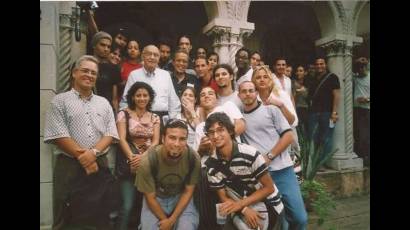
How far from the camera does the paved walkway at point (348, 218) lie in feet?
10.5

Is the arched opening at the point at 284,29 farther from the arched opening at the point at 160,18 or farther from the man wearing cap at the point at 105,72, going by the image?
the man wearing cap at the point at 105,72

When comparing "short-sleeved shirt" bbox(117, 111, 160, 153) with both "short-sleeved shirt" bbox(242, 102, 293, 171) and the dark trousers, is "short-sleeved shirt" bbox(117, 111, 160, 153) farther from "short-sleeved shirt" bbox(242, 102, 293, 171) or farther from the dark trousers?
"short-sleeved shirt" bbox(242, 102, 293, 171)

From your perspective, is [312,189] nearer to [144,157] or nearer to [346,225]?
[346,225]

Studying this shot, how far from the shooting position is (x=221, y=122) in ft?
9.15

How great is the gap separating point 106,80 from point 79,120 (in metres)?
0.35

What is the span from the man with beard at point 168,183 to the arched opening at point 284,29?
62.5 inches

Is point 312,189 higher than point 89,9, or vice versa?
point 89,9

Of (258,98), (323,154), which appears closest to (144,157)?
(258,98)

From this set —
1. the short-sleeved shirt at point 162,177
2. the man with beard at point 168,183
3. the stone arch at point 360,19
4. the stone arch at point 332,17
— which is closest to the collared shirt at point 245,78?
the man with beard at point 168,183

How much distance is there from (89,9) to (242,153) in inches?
61.1

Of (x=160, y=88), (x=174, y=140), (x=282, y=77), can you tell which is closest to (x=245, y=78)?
(x=282, y=77)

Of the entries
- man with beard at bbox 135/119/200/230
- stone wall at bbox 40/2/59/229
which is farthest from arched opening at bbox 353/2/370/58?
stone wall at bbox 40/2/59/229
